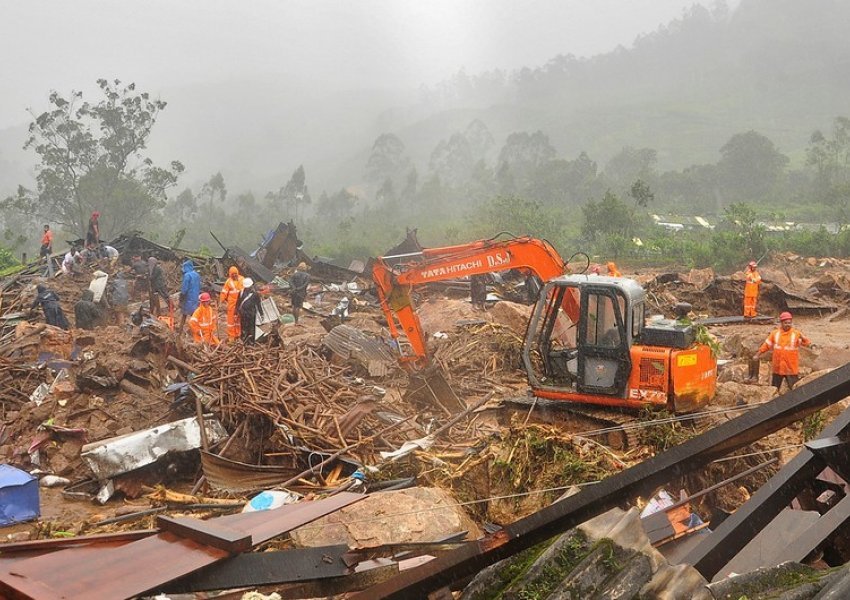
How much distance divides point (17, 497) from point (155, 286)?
10.3 meters

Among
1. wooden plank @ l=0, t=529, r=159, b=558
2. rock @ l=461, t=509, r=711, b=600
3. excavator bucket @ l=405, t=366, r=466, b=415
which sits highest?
rock @ l=461, t=509, r=711, b=600

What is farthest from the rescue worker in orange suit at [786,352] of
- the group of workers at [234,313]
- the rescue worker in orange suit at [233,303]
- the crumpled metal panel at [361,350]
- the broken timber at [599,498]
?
the rescue worker in orange suit at [233,303]

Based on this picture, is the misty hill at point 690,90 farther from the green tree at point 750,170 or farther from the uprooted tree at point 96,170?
the uprooted tree at point 96,170

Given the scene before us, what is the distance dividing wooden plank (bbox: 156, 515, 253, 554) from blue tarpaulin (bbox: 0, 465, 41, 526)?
5.44 metres

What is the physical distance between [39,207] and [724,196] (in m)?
49.7

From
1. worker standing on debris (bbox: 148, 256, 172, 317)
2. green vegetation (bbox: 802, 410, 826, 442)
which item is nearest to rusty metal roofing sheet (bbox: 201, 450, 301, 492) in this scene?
green vegetation (bbox: 802, 410, 826, 442)

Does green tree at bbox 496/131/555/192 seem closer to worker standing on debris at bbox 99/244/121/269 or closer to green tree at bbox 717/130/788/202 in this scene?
green tree at bbox 717/130/788/202

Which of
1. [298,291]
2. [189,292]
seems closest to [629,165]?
[298,291]

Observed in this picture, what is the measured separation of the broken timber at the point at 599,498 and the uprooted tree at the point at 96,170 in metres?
44.1

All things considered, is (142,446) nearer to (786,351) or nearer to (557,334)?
(557,334)

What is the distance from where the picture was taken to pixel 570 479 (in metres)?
5.84

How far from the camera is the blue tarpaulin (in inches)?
262

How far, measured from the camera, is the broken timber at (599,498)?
182 cm

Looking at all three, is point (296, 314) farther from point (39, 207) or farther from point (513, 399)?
point (39, 207)
